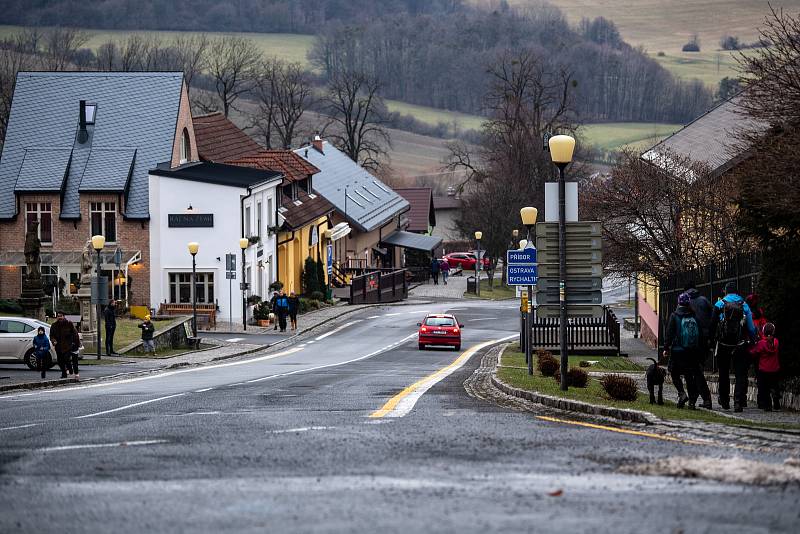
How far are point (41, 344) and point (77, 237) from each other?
23698 mm

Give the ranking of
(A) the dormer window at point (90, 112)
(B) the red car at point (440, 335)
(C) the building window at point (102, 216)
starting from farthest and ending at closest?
(A) the dormer window at point (90, 112) → (C) the building window at point (102, 216) → (B) the red car at point (440, 335)

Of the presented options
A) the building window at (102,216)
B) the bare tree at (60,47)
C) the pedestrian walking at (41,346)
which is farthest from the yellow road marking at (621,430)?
the bare tree at (60,47)

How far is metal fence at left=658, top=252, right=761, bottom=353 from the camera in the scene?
72.7 ft

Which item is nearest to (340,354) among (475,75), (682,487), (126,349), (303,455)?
(126,349)

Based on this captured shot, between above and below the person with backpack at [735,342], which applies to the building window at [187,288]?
above

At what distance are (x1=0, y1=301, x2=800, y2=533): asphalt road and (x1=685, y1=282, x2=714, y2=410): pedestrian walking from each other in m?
2.64

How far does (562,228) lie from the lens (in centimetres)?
1891

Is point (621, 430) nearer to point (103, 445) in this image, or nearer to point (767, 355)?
point (767, 355)

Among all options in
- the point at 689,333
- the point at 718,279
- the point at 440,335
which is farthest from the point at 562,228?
the point at 440,335

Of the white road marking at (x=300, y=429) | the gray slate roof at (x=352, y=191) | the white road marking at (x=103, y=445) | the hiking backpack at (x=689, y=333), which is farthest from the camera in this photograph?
the gray slate roof at (x=352, y=191)

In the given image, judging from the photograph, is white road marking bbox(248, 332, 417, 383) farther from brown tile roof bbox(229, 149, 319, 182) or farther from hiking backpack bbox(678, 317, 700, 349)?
brown tile roof bbox(229, 149, 319, 182)

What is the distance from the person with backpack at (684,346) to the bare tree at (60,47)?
101 m

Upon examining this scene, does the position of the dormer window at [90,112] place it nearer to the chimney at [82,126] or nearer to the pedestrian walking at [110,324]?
the chimney at [82,126]

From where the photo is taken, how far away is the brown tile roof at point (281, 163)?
60906 millimetres
